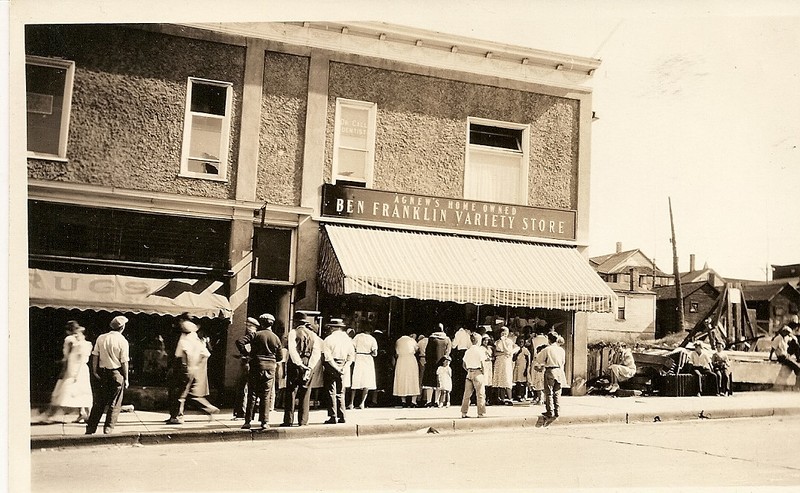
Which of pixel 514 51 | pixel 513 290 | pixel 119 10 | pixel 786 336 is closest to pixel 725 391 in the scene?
pixel 786 336

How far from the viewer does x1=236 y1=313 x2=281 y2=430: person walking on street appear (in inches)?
357

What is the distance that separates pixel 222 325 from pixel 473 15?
19.5 feet

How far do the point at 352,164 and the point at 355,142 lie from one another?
37 cm

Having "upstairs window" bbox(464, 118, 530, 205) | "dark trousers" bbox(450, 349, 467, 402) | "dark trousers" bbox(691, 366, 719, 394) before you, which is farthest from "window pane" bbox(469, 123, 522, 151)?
"dark trousers" bbox(691, 366, 719, 394)

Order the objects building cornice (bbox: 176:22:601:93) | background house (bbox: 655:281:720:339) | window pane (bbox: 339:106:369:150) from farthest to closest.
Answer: background house (bbox: 655:281:720:339) < window pane (bbox: 339:106:369:150) < building cornice (bbox: 176:22:601:93)

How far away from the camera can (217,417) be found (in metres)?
9.85

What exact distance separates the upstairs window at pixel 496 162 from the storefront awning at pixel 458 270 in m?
0.88

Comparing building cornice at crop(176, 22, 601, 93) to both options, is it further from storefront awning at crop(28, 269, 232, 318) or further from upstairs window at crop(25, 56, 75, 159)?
storefront awning at crop(28, 269, 232, 318)

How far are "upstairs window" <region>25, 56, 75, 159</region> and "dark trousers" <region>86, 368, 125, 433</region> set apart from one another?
2.90m

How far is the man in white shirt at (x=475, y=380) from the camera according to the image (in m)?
10.3

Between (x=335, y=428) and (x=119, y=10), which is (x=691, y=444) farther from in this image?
(x=119, y=10)

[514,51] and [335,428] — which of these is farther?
[514,51]

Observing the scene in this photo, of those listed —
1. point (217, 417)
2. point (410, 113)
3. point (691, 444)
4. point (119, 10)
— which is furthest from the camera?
point (410, 113)

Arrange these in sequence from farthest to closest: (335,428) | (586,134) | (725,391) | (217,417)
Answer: (725,391) < (586,134) < (217,417) < (335,428)
